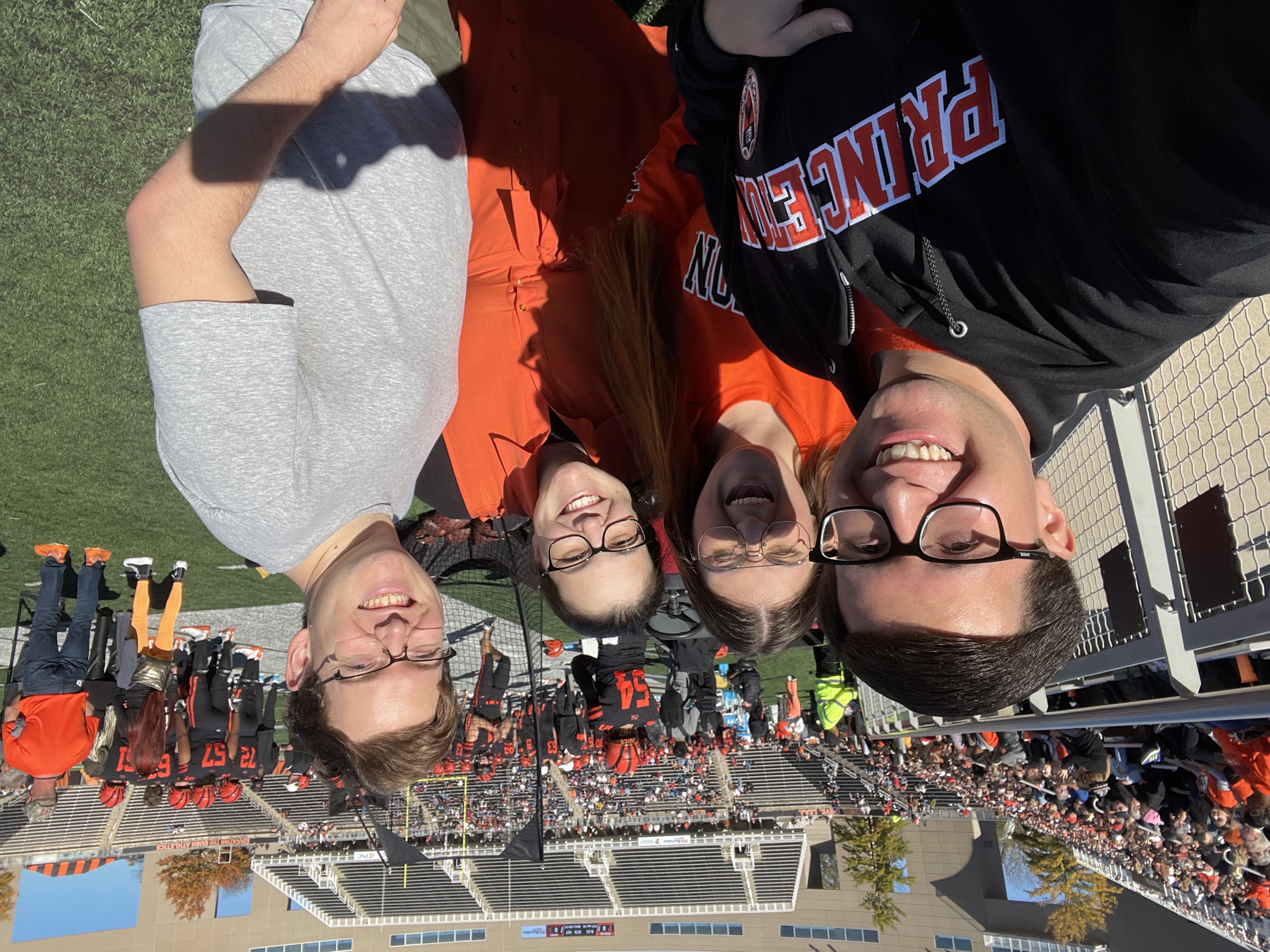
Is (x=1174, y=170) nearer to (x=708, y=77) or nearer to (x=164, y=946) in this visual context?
(x=708, y=77)

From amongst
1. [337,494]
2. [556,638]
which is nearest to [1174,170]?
[337,494]

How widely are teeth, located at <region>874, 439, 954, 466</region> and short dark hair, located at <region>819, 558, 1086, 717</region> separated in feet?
1.23

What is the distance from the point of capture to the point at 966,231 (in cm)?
134

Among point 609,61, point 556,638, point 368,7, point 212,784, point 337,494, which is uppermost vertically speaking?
point 609,61

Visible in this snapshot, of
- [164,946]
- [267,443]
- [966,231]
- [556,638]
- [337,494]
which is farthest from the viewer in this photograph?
[164,946]

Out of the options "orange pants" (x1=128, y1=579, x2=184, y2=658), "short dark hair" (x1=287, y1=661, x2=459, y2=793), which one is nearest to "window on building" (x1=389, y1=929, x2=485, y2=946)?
"orange pants" (x1=128, y1=579, x2=184, y2=658)

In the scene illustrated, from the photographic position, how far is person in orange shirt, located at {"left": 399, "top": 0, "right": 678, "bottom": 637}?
2463 mm

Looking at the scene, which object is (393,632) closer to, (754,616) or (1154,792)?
(754,616)

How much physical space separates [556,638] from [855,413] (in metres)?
5.66

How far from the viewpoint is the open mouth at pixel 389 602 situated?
85.7 inches

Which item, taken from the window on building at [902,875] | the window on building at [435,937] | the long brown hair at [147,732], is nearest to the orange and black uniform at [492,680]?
the long brown hair at [147,732]

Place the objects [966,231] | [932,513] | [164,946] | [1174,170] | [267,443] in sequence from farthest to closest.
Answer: [164,946] < [267,443] < [932,513] < [966,231] < [1174,170]

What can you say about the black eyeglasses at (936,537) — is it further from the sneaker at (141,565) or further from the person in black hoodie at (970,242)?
the sneaker at (141,565)

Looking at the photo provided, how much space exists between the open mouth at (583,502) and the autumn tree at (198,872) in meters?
14.8
